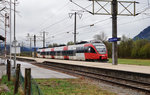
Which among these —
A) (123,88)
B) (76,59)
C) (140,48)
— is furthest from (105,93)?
(140,48)

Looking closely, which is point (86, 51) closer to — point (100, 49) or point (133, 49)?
point (100, 49)

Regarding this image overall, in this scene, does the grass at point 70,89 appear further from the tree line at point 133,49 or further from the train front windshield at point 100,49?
the tree line at point 133,49

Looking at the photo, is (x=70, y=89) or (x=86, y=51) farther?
(x=86, y=51)

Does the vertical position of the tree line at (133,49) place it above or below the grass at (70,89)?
above

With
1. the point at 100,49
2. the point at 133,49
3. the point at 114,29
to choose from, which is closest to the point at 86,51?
the point at 100,49

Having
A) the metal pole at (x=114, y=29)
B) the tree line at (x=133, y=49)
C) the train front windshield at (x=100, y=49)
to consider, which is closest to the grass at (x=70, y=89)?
the metal pole at (x=114, y=29)

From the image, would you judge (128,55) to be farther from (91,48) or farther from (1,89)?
(1,89)

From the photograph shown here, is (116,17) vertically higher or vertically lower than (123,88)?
higher

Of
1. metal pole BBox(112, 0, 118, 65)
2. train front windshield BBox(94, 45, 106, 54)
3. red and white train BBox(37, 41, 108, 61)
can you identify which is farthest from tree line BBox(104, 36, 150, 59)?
metal pole BBox(112, 0, 118, 65)

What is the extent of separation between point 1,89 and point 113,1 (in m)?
17.1

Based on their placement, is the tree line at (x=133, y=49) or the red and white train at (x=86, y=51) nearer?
the red and white train at (x=86, y=51)

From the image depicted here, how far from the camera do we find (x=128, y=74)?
56.2 feet

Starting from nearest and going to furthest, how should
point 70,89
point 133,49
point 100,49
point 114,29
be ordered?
1. point 70,89
2. point 114,29
3. point 100,49
4. point 133,49

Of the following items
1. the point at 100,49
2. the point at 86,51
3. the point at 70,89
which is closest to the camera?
the point at 70,89
